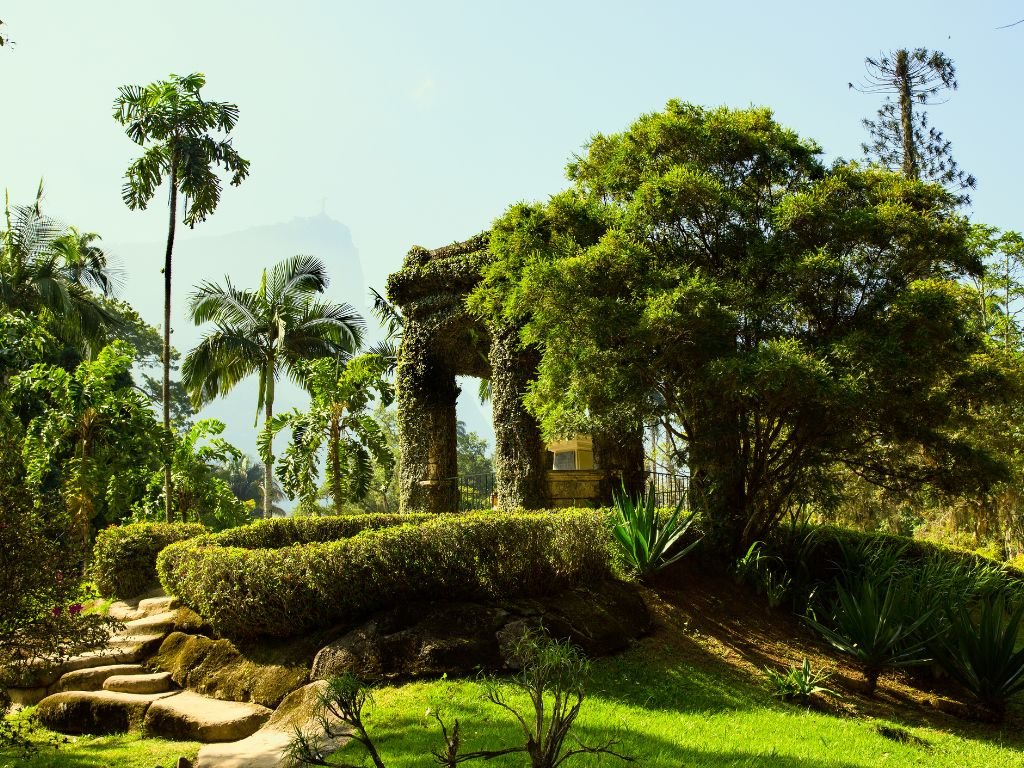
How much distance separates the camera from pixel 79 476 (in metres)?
11.8

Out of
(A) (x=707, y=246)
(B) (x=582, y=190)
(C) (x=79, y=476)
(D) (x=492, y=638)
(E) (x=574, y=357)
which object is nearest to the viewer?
(D) (x=492, y=638)

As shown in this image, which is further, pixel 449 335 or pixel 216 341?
pixel 216 341

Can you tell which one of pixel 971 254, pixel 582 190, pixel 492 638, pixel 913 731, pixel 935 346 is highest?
pixel 582 190

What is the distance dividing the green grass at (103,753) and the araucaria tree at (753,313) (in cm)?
466

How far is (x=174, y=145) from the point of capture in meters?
15.3

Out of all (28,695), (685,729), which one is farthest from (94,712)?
(685,729)

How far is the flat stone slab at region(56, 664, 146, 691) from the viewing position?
717 cm

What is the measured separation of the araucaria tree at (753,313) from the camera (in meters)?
7.46

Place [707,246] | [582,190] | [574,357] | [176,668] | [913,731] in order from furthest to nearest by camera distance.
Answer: [582,190], [707,246], [574,357], [176,668], [913,731]

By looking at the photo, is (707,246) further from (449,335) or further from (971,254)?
(449,335)

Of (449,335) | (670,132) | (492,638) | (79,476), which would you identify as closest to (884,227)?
(670,132)

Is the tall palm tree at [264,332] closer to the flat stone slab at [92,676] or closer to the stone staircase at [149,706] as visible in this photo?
the stone staircase at [149,706]

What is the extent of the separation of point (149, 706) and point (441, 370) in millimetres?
7788

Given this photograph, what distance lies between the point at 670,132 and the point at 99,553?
864 cm
